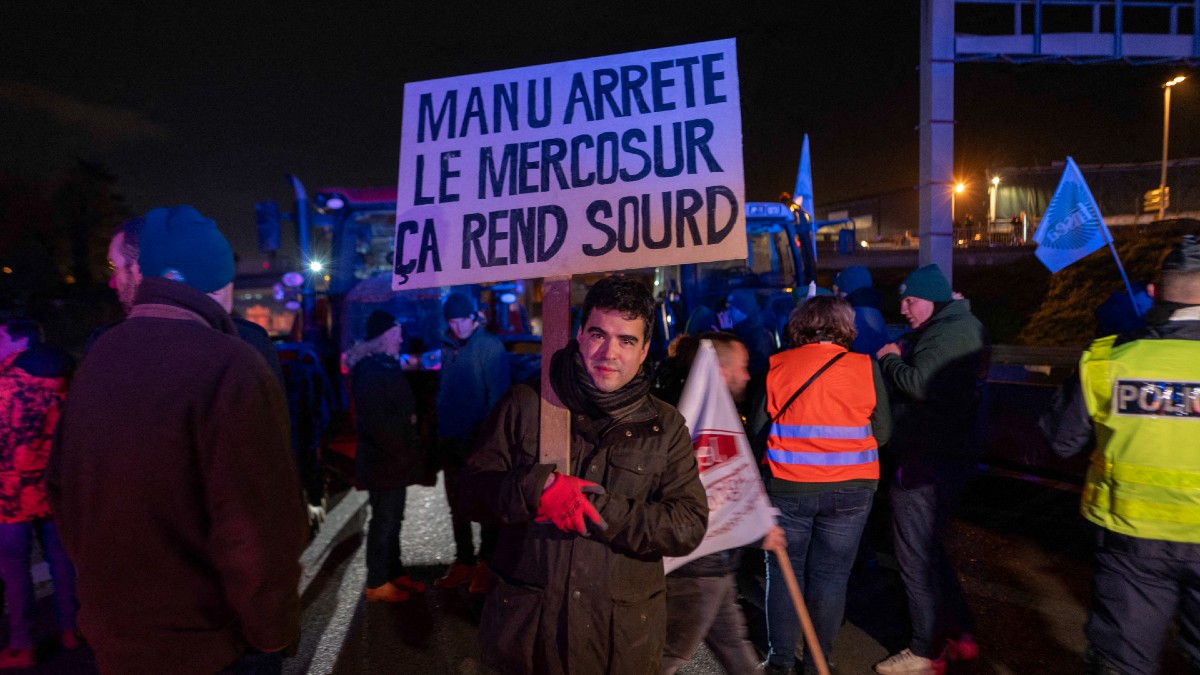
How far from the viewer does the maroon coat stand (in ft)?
5.52

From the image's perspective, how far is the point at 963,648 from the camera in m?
3.96

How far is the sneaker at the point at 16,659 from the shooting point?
396 centimetres

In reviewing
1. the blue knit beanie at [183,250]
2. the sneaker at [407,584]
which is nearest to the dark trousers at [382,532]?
the sneaker at [407,584]

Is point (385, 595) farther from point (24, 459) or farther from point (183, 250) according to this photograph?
point (183, 250)

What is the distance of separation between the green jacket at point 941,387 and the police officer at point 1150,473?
96cm

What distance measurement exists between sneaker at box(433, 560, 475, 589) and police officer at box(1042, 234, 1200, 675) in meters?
3.99

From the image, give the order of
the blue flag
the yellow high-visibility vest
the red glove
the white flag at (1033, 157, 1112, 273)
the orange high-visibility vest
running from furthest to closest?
1. the blue flag
2. the white flag at (1033, 157, 1112, 273)
3. the orange high-visibility vest
4. the yellow high-visibility vest
5. the red glove

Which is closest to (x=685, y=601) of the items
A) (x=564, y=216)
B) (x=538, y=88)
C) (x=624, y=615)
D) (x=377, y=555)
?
(x=624, y=615)

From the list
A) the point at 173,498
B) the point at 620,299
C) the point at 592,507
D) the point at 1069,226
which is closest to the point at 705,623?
the point at 592,507

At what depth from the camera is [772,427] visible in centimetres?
362

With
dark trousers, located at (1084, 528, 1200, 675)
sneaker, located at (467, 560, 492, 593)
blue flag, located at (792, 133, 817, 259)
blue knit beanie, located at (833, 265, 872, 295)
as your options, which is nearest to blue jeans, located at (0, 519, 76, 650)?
sneaker, located at (467, 560, 492, 593)

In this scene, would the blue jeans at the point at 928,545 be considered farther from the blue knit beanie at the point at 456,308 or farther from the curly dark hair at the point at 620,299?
the blue knit beanie at the point at 456,308

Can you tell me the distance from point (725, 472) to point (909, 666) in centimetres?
197

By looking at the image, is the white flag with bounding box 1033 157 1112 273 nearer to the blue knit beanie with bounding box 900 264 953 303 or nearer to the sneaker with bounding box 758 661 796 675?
the blue knit beanie with bounding box 900 264 953 303
